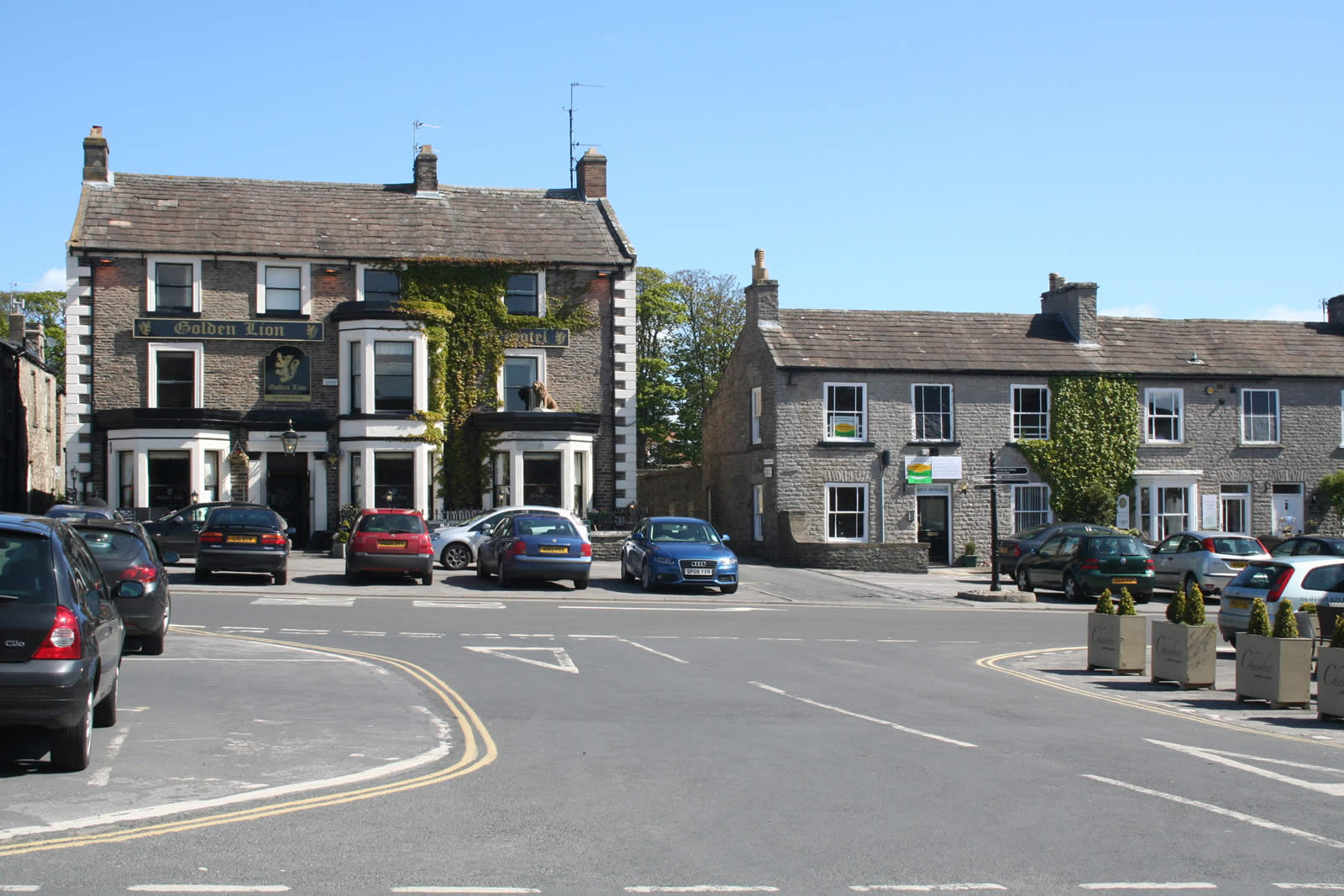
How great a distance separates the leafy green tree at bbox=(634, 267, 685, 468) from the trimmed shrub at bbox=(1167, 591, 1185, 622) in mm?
44037

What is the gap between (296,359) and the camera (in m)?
35.9

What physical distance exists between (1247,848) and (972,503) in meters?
30.6

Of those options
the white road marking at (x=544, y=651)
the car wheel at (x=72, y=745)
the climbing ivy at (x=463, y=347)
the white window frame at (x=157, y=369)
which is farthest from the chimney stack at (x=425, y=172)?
the car wheel at (x=72, y=745)

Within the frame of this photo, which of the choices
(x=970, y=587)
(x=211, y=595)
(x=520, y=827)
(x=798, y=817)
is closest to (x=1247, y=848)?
(x=798, y=817)

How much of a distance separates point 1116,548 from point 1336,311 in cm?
2010

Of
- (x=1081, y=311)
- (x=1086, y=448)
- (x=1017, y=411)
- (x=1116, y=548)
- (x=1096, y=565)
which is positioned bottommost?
(x=1096, y=565)

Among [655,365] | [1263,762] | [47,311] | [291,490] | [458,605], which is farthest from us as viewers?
[47,311]

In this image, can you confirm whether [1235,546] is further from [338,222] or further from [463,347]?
[338,222]

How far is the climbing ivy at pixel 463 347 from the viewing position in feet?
118

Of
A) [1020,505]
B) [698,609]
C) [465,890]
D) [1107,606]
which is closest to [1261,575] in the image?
[1107,606]

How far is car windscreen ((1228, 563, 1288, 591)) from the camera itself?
58.1 feet

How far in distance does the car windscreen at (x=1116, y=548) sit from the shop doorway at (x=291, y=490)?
20.8 m

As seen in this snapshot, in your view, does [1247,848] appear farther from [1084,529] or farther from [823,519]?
[823,519]

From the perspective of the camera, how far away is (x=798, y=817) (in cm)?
784
